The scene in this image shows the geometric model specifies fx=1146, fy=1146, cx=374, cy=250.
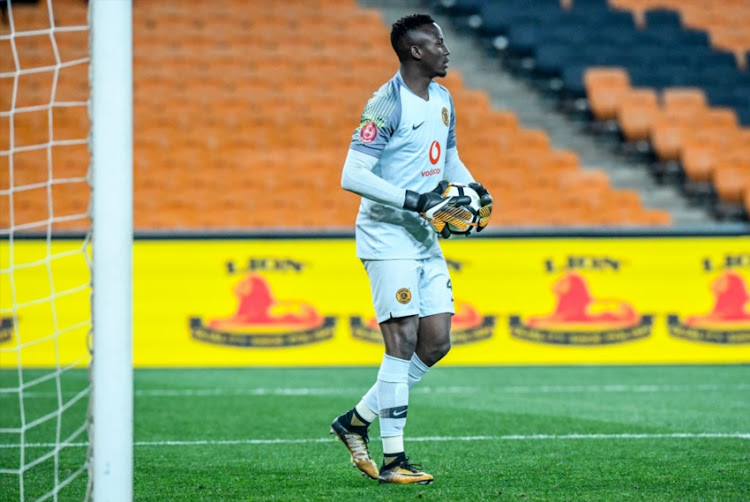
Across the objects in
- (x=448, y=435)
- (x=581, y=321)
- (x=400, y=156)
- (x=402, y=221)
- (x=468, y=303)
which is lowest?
(x=448, y=435)

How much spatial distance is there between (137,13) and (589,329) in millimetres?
8873

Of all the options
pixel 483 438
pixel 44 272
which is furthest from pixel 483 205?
pixel 44 272

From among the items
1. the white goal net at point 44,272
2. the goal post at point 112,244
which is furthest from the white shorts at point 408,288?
the goal post at point 112,244

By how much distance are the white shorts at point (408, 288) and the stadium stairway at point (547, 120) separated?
32.3 ft

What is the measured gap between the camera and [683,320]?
33.8 ft

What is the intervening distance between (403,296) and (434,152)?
25.7 inches

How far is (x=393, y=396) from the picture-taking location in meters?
4.81

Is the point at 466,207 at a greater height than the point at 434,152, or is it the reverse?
the point at 434,152

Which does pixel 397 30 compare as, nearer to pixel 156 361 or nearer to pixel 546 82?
pixel 156 361

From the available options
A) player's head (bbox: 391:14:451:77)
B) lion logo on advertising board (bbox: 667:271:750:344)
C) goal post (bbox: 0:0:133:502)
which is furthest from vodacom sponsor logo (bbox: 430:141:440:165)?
lion logo on advertising board (bbox: 667:271:750:344)

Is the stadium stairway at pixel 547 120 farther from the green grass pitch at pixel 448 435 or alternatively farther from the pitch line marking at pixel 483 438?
the pitch line marking at pixel 483 438

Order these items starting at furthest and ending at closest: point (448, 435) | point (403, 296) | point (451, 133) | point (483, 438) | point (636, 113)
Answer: point (636, 113) → point (448, 435) → point (483, 438) → point (451, 133) → point (403, 296)

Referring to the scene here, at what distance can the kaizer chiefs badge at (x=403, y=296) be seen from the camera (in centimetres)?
477

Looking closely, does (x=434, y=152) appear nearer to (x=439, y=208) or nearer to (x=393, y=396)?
(x=439, y=208)
